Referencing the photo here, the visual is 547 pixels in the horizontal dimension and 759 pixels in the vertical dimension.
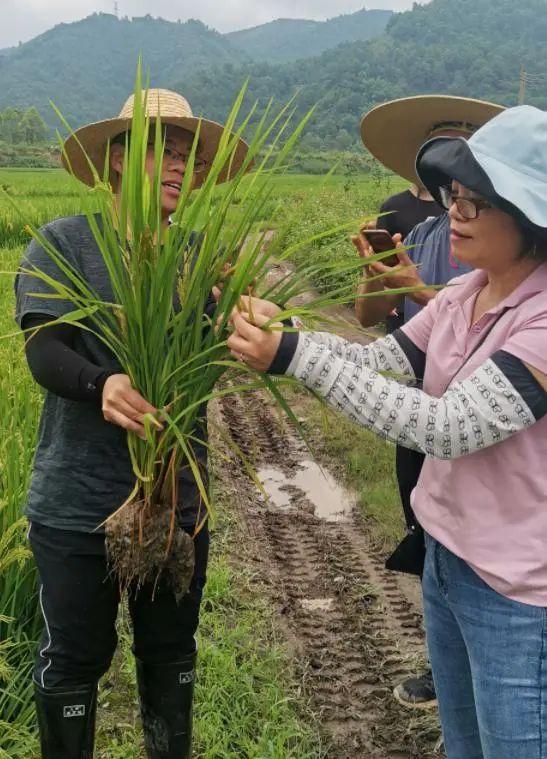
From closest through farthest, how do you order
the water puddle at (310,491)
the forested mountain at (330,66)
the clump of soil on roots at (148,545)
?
the clump of soil on roots at (148,545) → the water puddle at (310,491) → the forested mountain at (330,66)

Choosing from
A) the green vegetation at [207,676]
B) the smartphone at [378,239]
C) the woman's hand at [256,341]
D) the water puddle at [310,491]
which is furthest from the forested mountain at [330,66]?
the woman's hand at [256,341]

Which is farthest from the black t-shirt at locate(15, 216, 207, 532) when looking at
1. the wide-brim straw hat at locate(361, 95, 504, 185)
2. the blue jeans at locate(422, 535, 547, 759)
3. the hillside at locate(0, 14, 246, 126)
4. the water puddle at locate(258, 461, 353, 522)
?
the hillside at locate(0, 14, 246, 126)

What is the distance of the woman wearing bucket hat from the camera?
122cm

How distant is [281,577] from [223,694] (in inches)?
33.3

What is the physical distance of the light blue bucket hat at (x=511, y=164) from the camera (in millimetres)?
1199

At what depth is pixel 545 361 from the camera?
1192mm

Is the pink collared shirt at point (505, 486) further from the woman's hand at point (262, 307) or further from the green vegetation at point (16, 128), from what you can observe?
the green vegetation at point (16, 128)

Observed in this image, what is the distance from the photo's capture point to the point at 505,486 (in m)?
1.30

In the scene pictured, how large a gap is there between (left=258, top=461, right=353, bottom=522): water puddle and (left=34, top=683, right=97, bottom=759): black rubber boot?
7.32ft

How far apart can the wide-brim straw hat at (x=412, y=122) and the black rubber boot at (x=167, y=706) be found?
1.80m

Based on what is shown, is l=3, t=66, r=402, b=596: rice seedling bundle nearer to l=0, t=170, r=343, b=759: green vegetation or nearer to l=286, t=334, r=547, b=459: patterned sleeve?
l=286, t=334, r=547, b=459: patterned sleeve

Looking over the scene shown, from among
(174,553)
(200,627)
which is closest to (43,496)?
(174,553)

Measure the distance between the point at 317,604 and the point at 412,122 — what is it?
6.01 feet

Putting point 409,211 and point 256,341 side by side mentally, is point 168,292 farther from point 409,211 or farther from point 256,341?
point 409,211
